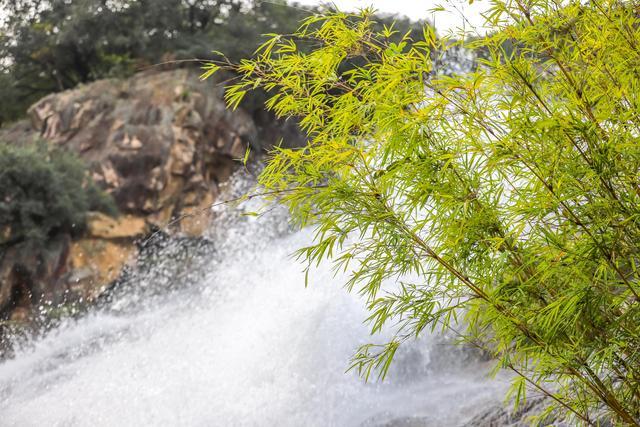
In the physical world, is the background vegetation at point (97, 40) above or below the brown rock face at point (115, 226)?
above

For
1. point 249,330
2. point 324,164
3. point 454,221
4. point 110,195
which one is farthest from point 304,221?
point 110,195

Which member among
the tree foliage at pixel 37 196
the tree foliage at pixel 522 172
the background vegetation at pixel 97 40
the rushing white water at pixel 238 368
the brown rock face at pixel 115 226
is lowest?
the rushing white water at pixel 238 368

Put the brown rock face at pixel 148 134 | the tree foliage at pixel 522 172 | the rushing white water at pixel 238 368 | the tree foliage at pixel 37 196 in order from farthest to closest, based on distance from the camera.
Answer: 1. the brown rock face at pixel 148 134
2. the tree foliage at pixel 37 196
3. the rushing white water at pixel 238 368
4. the tree foliage at pixel 522 172

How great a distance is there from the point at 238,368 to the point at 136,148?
4.84 m

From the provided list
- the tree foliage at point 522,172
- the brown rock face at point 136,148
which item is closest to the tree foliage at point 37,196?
the brown rock face at point 136,148

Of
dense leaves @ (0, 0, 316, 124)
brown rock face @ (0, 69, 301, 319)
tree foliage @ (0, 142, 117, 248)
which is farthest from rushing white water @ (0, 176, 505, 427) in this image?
dense leaves @ (0, 0, 316, 124)

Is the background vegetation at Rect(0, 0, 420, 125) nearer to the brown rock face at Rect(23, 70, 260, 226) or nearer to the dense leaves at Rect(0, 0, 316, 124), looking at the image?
the dense leaves at Rect(0, 0, 316, 124)

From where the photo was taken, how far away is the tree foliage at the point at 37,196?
22.3 feet

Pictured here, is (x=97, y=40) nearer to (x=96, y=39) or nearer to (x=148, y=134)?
(x=96, y=39)

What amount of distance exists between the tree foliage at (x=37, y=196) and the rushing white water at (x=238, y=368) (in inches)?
50.5

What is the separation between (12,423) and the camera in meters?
4.29

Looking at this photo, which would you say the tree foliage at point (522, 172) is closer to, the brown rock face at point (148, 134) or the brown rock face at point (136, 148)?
the brown rock face at point (136, 148)

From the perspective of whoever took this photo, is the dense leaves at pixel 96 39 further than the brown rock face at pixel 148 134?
Yes

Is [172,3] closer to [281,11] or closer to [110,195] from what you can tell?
[281,11]
